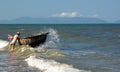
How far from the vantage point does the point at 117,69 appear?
1739 cm

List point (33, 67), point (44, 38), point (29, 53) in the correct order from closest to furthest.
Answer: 1. point (33, 67)
2. point (29, 53)
3. point (44, 38)

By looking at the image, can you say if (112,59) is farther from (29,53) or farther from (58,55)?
(29,53)

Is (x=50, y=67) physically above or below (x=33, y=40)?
below

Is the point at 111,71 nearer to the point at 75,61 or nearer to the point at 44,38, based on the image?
the point at 75,61

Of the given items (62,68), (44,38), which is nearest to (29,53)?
(44,38)

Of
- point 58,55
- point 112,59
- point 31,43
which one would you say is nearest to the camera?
point 112,59

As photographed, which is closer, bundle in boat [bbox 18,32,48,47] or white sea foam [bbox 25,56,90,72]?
white sea foam [bbox 25,56,90,72]

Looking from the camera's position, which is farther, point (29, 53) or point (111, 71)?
point (29, 53)

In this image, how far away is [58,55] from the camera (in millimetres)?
23344

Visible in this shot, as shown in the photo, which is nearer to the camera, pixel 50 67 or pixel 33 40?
pixel 50 67

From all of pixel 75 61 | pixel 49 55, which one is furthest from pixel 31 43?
pixel 75 61

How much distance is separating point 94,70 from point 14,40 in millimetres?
10155

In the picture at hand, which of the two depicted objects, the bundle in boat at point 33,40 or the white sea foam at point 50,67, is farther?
the bundle in boat at point 33,40

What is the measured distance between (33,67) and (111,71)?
4004 millimetres
